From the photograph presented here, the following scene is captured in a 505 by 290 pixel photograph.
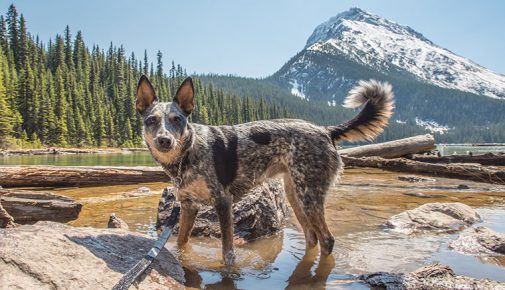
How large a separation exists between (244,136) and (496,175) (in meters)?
14.2

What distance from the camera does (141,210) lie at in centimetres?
1031

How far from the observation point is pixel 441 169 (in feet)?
58.9

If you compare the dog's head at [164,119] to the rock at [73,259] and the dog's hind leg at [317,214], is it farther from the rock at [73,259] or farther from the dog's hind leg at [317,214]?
the dog's hind leg at [317,214]

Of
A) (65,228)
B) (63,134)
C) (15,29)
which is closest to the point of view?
(65,228)

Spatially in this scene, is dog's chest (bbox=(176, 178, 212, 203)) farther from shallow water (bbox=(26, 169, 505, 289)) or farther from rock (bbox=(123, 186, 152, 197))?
rock (bbox=(123, 186, 152, 197))

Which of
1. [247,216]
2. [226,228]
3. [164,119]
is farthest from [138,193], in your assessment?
[164,119]

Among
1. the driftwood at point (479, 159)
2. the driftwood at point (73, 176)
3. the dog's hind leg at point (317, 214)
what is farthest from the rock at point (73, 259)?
the driftwood at point (479, 159)

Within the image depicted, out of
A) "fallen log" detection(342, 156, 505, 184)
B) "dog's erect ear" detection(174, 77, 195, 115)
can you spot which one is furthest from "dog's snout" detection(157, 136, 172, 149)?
"fallen log" detection(342, 156, 505, 184)

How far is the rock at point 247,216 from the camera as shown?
7.55m

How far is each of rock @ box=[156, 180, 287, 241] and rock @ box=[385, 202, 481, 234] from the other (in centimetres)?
257

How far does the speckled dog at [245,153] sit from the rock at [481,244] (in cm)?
223

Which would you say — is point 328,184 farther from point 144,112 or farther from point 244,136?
point 144,112

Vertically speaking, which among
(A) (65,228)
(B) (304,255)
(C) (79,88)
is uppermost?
(C) (79,88)

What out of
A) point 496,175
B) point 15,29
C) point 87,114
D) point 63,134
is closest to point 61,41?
point 15,29
